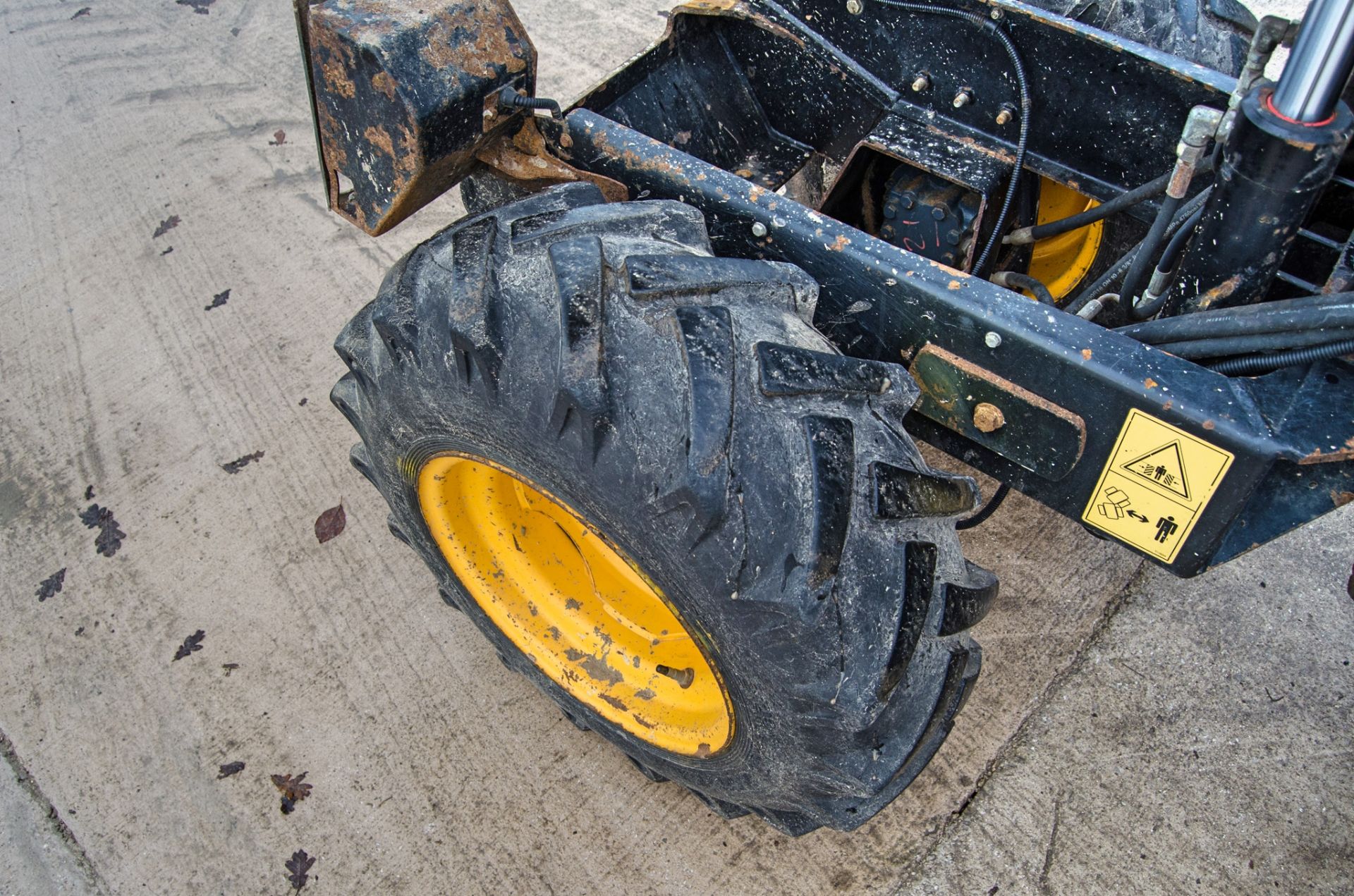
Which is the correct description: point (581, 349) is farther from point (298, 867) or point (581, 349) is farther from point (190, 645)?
point (190, 645)

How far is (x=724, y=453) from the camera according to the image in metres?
1.33

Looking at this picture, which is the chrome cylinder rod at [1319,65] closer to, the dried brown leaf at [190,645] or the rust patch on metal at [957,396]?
the rust patch on metal at [957,396]

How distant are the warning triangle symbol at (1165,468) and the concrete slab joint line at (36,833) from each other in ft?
7.16

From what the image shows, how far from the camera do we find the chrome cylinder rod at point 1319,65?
1.12 meters

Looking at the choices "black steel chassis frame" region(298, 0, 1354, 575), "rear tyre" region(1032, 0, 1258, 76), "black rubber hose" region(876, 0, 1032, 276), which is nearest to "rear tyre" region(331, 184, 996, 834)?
"black steel chassis frame" region(298, 0, 1354, 575)

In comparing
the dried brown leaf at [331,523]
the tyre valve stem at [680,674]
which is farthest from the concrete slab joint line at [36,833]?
the tyre valve stem at [680,674]

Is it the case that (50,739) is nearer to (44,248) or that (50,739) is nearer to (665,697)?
(665,697)

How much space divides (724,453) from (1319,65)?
871 millimetres

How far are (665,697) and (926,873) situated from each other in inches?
26.7

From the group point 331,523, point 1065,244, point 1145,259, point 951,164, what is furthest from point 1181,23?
point 331,523

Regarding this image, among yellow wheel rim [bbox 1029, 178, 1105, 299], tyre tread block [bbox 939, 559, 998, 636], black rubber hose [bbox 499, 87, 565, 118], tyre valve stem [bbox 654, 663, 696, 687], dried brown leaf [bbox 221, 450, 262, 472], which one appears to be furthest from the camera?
dried brown leaf [bbox 221, 450, 262, 472]

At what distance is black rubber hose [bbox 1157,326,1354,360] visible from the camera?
4.15 feet

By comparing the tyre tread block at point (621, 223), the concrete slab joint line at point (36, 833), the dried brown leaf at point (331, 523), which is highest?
the tyre tread block at point (621, 223)

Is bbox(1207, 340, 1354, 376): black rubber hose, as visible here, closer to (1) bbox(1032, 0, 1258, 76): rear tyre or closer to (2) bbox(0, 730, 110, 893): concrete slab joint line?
(1) bbox(1032, 0, 1258, 76): rear tyre
